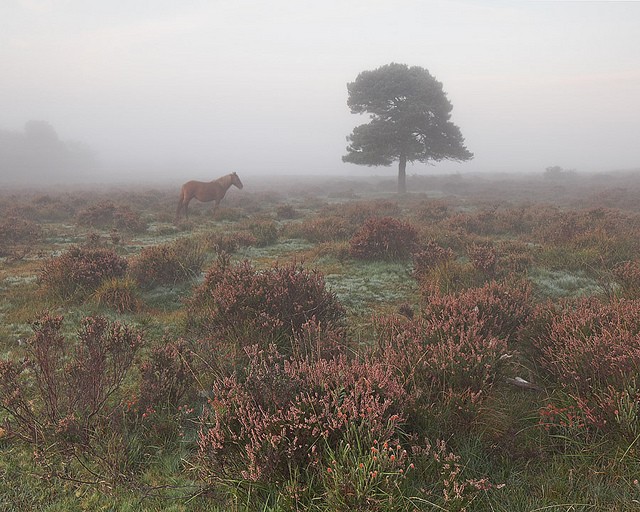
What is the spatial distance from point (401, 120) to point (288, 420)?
92.3ft

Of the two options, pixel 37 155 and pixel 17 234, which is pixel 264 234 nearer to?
pixel 17 234

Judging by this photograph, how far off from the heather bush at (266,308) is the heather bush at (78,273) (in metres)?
2.38

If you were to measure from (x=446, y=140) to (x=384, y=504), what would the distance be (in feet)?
103

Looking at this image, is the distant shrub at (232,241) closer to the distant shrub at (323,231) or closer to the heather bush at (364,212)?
the distant shrub at (323,231)

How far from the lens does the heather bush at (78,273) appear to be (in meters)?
6.15

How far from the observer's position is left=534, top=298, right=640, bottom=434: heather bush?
243cm

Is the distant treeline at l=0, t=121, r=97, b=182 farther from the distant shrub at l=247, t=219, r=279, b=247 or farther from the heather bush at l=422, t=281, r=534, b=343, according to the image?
the heather bush at l=422, t=281, r=534, b=343

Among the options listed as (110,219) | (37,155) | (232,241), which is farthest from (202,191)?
(37,155)

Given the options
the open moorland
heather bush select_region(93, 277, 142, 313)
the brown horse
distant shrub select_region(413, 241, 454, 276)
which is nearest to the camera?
the open moorland

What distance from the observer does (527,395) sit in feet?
10.6

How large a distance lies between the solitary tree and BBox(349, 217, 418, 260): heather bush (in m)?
20.9

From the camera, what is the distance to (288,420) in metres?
2.27

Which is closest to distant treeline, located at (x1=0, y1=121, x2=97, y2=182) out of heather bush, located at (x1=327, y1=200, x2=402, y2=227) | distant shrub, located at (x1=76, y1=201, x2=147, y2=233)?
distant shrub, located at (x1=76, y1=201, x2=147, y2=233)

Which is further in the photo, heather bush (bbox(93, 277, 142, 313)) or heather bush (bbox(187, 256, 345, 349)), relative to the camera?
heather bush (bbox(93, 277, 142, 313))
